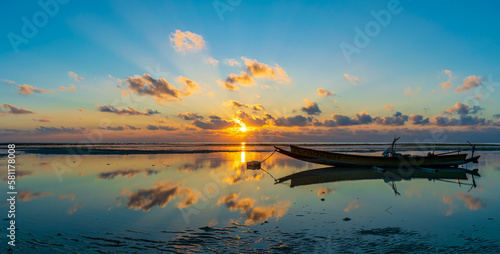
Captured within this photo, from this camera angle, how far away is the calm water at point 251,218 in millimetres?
7832

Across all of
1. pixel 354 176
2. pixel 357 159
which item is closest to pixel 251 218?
pixel 354 176

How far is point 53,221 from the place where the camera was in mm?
10062

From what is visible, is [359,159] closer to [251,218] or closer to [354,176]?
[354,176]

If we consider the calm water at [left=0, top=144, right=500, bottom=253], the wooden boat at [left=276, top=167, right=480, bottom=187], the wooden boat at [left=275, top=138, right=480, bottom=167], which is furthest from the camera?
the wooden boat at [left=275, top=138, right=480, bottom=167]

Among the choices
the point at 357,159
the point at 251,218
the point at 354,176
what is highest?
the point at 357,159

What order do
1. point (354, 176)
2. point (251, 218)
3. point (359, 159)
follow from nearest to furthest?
point (251, 218) < point (354, 176) < point (359, 159)

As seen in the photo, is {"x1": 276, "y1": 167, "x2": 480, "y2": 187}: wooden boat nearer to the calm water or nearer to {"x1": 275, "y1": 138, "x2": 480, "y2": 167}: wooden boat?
{"x1": 275, "y1": 138, "x2": 480, "y2": 167}: wooden boat

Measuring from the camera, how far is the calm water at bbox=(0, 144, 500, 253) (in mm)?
7832

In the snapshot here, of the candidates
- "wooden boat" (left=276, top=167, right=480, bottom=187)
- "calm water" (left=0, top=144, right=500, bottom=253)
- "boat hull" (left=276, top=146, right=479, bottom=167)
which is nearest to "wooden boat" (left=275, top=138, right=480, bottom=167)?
"boat hull" (left=276, top=146, right=479, bottom=167)

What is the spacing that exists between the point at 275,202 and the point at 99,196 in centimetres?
920

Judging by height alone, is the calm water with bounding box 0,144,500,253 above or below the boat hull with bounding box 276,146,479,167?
below

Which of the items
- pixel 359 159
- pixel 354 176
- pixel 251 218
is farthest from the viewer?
pixel 359 159

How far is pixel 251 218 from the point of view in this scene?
10.5 meters

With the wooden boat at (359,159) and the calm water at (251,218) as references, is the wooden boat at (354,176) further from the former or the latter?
the calm water at (251,218)
